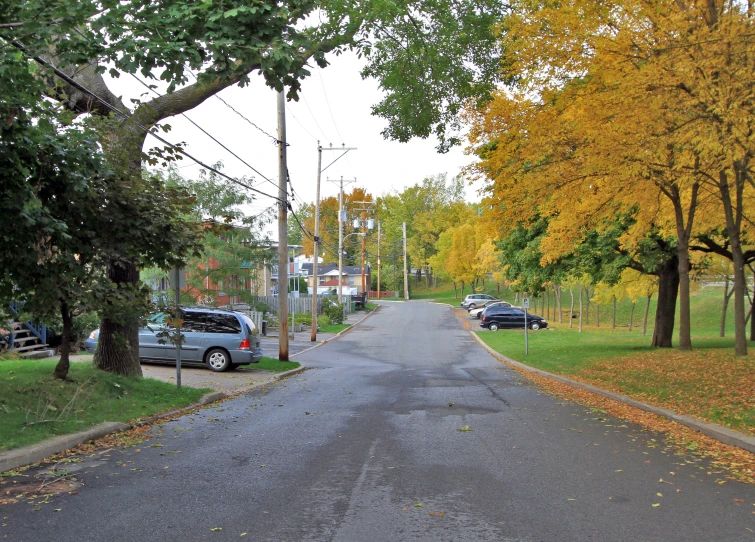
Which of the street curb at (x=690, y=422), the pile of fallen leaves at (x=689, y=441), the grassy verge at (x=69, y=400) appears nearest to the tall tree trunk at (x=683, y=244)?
the street curb at (x=690, y=422)

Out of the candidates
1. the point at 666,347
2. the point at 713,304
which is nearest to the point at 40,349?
the point at 666,347

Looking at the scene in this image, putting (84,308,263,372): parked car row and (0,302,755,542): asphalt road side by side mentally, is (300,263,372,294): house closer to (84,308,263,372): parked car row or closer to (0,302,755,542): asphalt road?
(84,308,263,372): parked car row

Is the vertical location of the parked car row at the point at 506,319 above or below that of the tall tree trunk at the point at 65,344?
below

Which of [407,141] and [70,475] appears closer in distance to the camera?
[70,475]

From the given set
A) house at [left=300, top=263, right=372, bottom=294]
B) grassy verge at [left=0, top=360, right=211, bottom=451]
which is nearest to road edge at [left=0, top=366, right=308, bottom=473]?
grassy verge at [left=0, top=360, right=211, bottom=451]

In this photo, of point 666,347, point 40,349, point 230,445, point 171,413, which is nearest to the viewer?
point 230,445

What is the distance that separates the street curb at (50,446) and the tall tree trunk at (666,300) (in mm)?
19725

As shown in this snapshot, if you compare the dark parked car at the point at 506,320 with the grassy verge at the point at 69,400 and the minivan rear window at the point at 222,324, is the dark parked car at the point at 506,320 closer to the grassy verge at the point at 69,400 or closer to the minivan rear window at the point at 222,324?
the minivan rear window at the point at 222,324

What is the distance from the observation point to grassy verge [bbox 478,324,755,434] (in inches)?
432

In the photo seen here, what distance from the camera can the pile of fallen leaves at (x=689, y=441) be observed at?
7492mm

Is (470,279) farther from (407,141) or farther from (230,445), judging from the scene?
(230,445)

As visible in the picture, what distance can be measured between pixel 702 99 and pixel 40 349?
17.6m

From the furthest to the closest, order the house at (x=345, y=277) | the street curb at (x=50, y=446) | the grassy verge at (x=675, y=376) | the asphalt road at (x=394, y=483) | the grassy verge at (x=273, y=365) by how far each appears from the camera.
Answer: the house at (x=345, y=277)
the grassy verge at (x=273, y=365)
the grassy verge at (x=675, y=376)
the street curb at (x=50, y=446)
the asphalt road at (x=394, y=483)

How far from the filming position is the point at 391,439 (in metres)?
9.30
